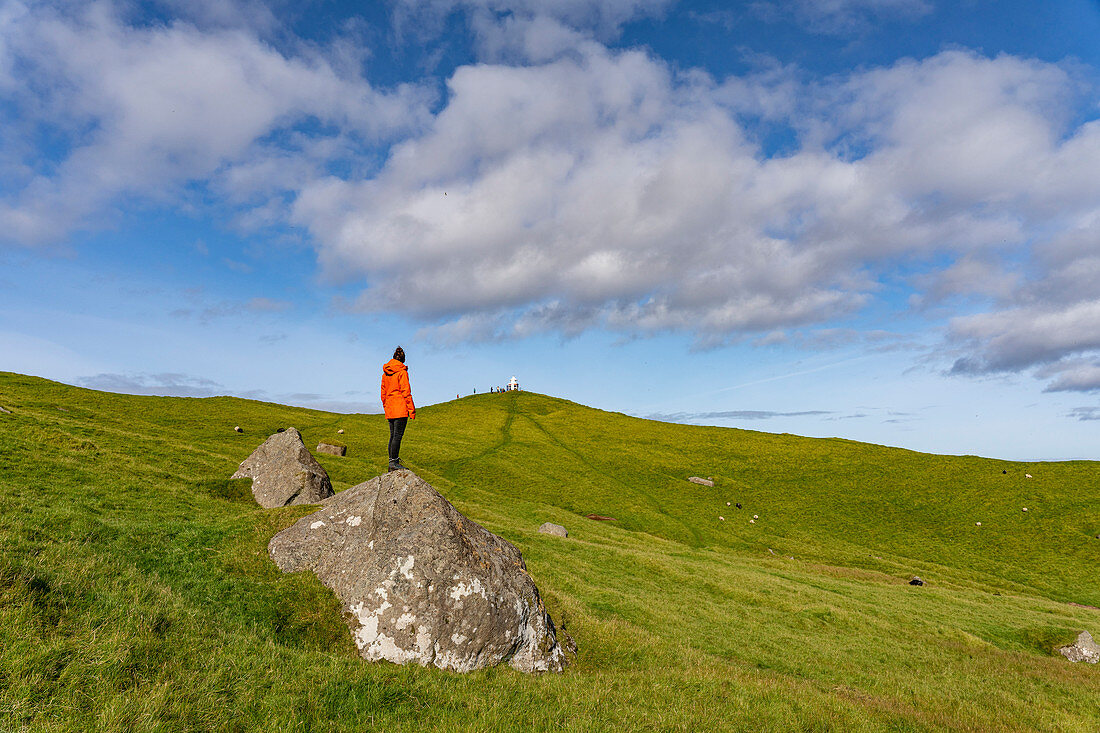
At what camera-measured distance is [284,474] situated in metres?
25.9

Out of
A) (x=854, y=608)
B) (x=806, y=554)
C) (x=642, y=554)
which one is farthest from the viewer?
(x=806, y=554)

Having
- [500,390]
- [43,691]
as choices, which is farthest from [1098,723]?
[500,390]

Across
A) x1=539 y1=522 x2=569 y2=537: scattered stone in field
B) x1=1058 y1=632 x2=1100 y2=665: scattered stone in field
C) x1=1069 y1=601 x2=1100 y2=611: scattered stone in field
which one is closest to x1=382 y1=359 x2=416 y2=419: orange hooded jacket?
x1=539 y1=522 x2=569 y2=537: scattered stone in field

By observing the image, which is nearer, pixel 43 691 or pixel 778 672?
pixel 43 691

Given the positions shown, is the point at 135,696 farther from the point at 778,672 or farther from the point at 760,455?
the point at 760,455

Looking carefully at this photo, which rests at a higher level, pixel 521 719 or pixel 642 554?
pixel 521 719

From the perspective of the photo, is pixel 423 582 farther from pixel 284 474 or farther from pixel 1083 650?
pixel 1083 650

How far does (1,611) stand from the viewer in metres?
7.85

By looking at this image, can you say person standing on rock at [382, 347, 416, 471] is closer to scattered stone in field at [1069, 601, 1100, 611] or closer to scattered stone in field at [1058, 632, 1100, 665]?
scattered stone in field at [1058, 632, 1100, 665]

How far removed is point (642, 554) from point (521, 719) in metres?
25.1

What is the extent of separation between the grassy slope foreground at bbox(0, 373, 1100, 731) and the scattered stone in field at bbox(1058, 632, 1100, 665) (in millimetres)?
1228

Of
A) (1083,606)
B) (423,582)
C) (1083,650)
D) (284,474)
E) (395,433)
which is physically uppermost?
(395,433)

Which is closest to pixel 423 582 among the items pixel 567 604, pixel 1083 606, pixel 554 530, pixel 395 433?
pixel 567 604

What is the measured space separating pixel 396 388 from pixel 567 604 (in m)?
11.1
